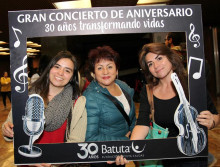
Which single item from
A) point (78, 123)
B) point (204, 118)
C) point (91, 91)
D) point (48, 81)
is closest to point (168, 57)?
point (204, 118)

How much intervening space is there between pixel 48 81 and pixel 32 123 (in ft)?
1.21

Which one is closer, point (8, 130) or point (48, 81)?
point (8, 130)

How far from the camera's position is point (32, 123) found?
1187mm

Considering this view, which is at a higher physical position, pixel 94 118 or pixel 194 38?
pixel 194 38

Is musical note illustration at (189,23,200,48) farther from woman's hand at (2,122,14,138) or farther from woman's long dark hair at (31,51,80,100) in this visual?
woman's hand at (2,122,14,138)

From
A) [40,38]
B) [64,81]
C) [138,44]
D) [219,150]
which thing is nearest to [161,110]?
[138,44]

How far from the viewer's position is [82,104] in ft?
4.42

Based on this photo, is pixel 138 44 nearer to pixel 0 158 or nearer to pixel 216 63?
pixel 0 158

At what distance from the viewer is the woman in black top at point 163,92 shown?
1266mm

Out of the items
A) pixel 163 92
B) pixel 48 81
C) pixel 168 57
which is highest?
pixel 168 57

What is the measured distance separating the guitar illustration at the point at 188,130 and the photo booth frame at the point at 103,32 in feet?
0.11

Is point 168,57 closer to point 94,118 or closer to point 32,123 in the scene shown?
point 94,118

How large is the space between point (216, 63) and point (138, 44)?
791cm

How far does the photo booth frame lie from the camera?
1188mm
